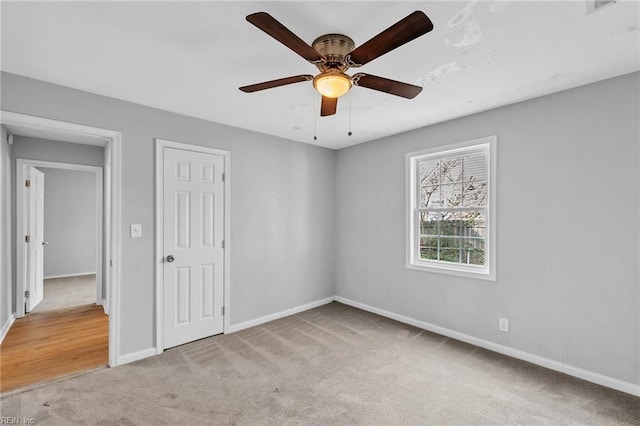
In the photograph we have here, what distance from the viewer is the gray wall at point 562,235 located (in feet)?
7.75

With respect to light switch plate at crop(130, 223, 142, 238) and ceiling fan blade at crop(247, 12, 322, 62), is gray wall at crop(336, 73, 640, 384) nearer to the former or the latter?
ceiling fan blade at crop(247, 12, 322, 62)

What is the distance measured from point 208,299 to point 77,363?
1.25 meters

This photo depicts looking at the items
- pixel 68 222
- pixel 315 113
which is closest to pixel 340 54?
pixel 315 113

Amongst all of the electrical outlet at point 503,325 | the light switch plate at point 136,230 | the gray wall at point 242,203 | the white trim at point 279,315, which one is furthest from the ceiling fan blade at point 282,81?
the electrical outlet at point 503,325

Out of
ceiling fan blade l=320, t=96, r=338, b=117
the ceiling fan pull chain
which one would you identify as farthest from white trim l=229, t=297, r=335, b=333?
ceiling fan blade l=320, t=96, r=338, b=117

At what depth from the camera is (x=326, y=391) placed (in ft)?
7.77

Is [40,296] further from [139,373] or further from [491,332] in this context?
[491,332]

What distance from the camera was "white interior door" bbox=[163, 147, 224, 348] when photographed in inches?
123

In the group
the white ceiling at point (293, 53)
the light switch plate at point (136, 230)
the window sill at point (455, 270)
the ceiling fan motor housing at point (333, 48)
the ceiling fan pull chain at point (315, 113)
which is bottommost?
the window sill at point (455, 270)

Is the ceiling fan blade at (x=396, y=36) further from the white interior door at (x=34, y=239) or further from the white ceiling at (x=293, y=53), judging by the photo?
the white interior door at (x=34, y=239)

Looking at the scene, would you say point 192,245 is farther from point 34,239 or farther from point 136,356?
point 34,239

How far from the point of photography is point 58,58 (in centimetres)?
212

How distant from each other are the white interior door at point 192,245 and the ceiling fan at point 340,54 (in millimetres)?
1691

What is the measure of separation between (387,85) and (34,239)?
512 cm
